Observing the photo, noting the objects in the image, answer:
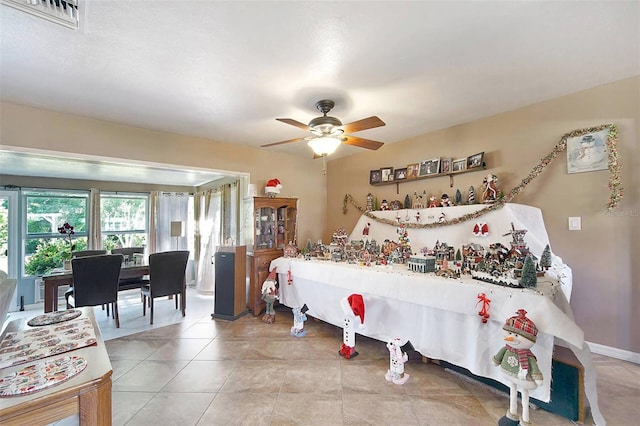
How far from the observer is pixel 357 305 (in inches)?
Answer: 95.6

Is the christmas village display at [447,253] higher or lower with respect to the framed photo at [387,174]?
lower

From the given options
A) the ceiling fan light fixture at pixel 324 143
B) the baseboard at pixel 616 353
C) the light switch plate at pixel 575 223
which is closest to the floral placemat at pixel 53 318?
the ceiling fan light fixture at pixel 324 143

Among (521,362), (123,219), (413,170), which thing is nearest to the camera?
(521,362)

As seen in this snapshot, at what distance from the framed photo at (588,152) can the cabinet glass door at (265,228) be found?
342 cm

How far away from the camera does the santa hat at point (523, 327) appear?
155 cm

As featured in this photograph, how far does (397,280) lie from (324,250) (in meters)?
1.32

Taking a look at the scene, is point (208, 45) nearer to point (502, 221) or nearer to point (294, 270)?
point (294, 270)

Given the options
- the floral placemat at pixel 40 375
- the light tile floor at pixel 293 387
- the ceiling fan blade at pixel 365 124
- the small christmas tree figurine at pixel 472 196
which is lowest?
the light tile floor at pixel 293 387

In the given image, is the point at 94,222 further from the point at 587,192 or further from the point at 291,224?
the point at 587,192

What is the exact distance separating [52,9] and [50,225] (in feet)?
16.4

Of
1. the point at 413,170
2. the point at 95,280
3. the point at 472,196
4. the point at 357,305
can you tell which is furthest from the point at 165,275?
the point at 472,196

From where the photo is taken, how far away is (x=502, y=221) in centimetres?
260

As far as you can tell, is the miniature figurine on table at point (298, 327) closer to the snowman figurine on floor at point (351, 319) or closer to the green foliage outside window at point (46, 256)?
the snowman figurine on floor at point (351, 319)

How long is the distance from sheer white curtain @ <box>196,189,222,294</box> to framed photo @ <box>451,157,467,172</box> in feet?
12.7
